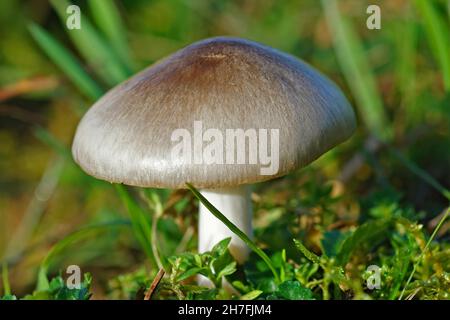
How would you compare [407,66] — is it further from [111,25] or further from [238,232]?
[238,232]

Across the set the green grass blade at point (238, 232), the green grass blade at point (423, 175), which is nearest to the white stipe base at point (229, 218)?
the green grass blade at point (238, 232)

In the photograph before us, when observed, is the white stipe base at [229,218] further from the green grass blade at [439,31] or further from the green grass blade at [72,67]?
the green grass blade at [439,31]

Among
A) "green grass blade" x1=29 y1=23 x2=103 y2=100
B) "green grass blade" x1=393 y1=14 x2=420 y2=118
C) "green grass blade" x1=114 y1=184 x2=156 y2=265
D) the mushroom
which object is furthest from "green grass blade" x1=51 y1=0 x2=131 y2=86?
"green grass blade" x1=393 y1=14 x2=420 y2=118

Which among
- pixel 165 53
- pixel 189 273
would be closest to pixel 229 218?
pixel 189 273

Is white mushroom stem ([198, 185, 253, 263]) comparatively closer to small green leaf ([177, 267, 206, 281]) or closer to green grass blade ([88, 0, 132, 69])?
small green leaf ([177, 267, 206, 281])

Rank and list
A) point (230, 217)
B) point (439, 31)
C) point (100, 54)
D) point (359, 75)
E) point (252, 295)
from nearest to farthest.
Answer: point (252, 295)
point (230, 217)
point (439, 31)
point (100, 54)
point (359, 75)
